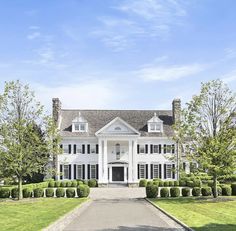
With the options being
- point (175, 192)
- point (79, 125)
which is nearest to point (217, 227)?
point (175, 192)

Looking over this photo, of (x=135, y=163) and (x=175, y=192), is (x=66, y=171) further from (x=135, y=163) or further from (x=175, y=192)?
(x=175, y=192)

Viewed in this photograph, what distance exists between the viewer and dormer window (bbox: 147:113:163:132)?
189 ft

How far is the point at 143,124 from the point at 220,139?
29.9 meters

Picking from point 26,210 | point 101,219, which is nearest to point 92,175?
point 26,210

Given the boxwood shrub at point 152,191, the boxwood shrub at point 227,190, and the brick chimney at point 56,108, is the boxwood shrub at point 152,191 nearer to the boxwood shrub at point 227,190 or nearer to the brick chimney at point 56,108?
the boxwood shrub at point 227,190

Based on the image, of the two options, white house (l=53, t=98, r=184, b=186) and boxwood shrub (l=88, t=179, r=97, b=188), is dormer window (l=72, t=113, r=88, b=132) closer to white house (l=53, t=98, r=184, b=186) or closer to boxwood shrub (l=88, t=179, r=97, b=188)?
white house (l=53, t=98, r=184, b=186)

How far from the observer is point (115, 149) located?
183 feet

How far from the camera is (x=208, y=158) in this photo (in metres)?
28.0

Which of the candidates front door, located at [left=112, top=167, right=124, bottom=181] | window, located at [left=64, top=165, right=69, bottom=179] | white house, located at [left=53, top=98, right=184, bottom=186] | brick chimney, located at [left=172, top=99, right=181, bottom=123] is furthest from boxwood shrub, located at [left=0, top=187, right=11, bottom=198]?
brick chimney, located at [left=172, top=99, right=181, bottom=123]

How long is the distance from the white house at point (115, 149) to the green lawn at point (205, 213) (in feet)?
86.4

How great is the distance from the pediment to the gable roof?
331 cm

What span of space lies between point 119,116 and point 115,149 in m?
5.90

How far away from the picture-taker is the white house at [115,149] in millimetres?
54000

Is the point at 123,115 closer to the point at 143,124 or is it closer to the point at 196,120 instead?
the point at 143,124
